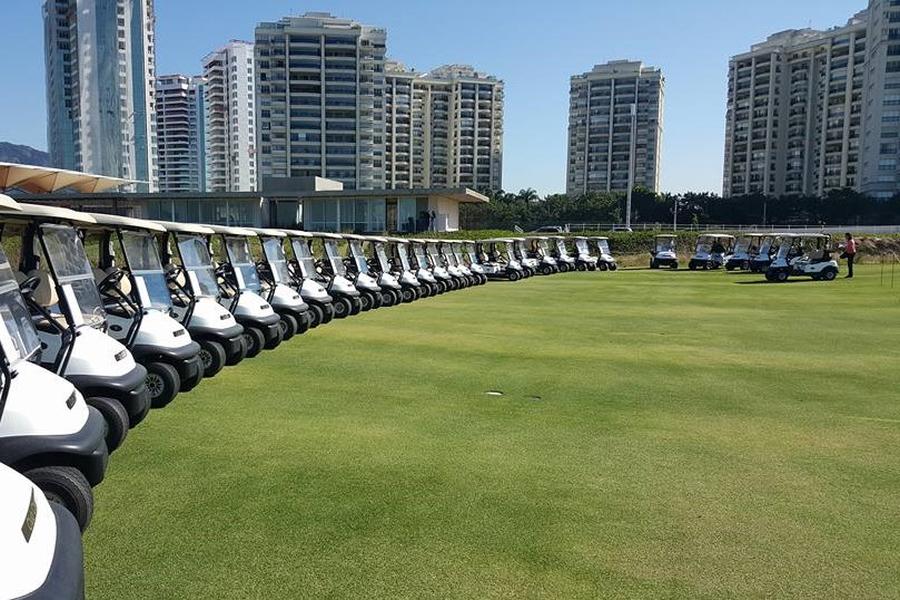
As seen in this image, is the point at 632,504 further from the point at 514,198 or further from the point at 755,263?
the point at 514,198

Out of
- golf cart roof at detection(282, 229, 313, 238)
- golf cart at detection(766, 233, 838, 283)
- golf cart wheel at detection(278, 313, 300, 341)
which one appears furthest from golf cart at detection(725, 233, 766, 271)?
golf cart wheel at detection(278, 313, 300, 341)

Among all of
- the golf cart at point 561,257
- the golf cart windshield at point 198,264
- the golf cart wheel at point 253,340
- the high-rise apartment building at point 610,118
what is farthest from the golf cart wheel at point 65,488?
the high-rise apartment building at point 610,118

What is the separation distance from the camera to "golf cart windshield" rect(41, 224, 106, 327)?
4.78 m

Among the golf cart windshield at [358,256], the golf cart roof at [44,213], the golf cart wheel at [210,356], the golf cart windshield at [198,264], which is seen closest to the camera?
the golf cart roof at [44,213]

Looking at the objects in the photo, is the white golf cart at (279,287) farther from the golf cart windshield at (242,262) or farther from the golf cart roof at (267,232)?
the golf cart windshield at (242,262)

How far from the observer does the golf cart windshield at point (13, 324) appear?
353 cm

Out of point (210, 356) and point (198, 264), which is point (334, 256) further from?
point (210, 356)

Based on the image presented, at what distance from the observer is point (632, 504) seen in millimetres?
3971

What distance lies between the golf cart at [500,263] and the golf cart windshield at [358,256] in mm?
9886

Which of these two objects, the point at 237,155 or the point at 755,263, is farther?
the point at 237,155

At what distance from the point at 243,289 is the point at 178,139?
380 feet

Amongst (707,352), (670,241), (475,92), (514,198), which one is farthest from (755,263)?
(475,92)

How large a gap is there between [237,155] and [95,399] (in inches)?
4758

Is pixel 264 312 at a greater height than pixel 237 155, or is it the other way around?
pixel 237 155
